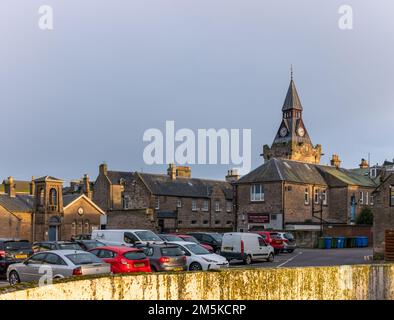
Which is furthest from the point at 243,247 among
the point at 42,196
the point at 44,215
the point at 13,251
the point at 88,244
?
the point at 42,196

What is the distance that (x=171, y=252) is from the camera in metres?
23.6

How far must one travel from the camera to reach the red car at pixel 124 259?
69.9ft

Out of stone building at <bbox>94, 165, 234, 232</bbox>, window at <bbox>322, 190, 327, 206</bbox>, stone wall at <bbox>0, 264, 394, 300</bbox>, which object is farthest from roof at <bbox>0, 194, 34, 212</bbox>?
stone wall at <bbox>0, 264, 394, 300</bbox>

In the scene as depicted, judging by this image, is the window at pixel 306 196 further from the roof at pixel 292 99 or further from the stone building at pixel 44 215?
the roof at pixel 292 99

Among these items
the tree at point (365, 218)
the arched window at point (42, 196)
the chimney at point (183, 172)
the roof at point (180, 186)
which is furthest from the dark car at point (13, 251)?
the chimney at point (183, 172)

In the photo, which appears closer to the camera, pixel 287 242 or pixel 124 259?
pixel 124 259

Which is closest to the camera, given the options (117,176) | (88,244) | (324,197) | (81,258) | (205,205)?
(81,258)

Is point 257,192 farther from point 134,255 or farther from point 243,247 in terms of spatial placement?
point 134,255

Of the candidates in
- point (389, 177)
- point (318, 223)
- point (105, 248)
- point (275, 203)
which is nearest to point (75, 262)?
point (105, 248)

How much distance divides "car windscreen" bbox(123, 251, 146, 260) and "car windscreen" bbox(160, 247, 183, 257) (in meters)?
1.46

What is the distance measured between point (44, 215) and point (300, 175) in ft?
92.5

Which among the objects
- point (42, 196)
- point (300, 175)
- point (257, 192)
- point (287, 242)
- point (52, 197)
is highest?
point (300, 175)

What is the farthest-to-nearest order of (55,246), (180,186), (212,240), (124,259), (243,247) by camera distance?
(180,186), (212,240), (243,247), (55,246), (124,259)

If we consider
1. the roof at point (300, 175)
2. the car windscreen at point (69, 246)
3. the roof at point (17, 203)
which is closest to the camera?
the car windscreen at point (69, 246)
